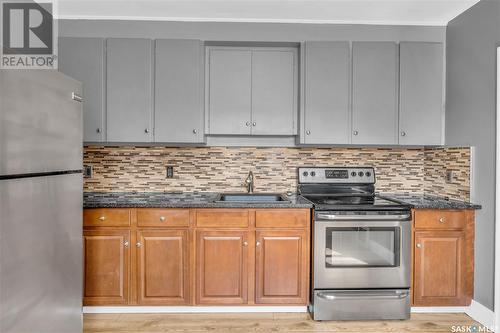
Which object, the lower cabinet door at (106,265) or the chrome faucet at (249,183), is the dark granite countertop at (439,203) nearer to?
the chrome faucet at (249,183)

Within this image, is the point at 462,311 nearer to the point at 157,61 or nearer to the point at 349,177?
the point at 349,177

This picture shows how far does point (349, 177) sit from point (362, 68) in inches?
38.0

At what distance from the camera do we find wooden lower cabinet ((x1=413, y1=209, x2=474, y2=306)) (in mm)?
2619

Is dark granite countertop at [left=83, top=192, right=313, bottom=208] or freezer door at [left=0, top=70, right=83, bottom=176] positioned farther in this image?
dark granite countertop at [left=83, top=192, right=313, bottom=208]

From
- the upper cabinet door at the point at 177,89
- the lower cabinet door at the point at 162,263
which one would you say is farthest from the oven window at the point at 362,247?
the upper cabinet door at the point at 177,89

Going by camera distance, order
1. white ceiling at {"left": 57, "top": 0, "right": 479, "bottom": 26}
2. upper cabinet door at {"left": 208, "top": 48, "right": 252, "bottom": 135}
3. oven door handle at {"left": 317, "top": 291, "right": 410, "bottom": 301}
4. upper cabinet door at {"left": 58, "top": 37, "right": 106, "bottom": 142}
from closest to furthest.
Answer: oven door handle at {"left": 317, "top": 291, "right": 410, "bottom": 301} < white ceiling at {"left": 57, "top": 0, "right": 479, "bottom": 26} < upper cabinet door at {"left": 58, "top": 37, "right": 106, "bottom": 142} < upper cabinet door at {"left": 208, "top": 48, "right": 252, "bottom": 135}

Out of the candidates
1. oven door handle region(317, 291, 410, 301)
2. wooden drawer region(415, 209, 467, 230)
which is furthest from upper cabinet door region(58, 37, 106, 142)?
wooden drawer region(415, 209, 467, 230)

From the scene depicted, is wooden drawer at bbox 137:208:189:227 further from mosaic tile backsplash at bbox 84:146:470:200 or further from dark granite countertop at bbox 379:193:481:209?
dark granite countertop at bbox 379:193:481:209

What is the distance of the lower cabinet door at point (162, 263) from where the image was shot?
260cm

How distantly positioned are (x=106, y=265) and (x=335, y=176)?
6.74ft

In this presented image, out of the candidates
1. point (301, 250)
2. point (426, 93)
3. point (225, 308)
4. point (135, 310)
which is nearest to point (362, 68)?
point (426, 93)

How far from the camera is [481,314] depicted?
8.33ft

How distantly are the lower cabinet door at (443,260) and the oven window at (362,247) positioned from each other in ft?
0.68

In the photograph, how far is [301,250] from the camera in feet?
8.59
